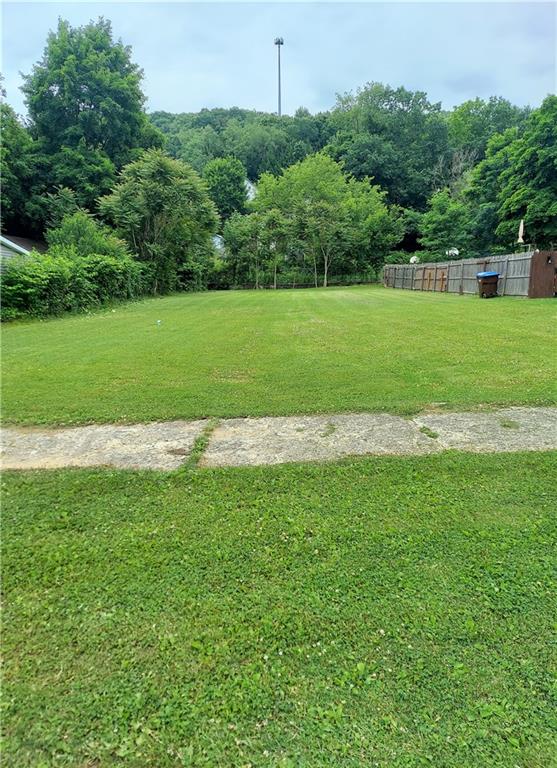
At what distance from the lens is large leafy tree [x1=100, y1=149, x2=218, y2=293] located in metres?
20.9

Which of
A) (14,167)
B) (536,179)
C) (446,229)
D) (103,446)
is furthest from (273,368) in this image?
(14,167)

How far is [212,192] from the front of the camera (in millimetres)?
42281

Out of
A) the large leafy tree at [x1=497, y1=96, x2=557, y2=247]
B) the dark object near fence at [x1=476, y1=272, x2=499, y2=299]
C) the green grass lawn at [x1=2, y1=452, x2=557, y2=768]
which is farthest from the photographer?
the large leafy tree at [x1=497, y1=96, x2=557, y2=247]

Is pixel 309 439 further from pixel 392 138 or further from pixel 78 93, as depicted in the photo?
pixel 392 138

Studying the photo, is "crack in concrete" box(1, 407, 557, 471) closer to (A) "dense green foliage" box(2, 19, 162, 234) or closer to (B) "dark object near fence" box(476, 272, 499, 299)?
(B) "dark object near fence" box(476, 272, 499, 299)

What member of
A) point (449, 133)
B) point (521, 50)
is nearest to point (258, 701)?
point (521, 50)

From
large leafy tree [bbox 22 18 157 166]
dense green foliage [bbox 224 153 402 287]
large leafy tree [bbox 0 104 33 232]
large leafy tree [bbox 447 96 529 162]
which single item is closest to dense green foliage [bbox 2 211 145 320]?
large leafy tree [bbox 0 104 33 232]

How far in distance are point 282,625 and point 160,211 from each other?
23324 mm

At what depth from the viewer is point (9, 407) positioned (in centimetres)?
402

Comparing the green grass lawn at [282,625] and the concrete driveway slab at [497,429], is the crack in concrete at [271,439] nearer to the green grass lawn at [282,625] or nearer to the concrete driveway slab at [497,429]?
the concrete driveway slab at [497,429]

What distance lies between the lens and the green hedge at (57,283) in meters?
11.3

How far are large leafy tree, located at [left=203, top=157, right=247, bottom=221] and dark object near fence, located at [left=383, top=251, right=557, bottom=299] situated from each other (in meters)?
26.2

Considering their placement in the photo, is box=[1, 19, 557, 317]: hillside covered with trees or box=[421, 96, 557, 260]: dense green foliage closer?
box=[1, 19, 557, 317]: hillside covered with trees

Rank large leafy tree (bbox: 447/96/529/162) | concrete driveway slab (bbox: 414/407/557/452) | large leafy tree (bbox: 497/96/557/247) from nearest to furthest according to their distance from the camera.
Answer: concrete driveway slab (bbox: 414/407/557/452), large leafy tree (bbox: 497/96/557/247), large leafy tree (bbox: 447/96/529/162)
